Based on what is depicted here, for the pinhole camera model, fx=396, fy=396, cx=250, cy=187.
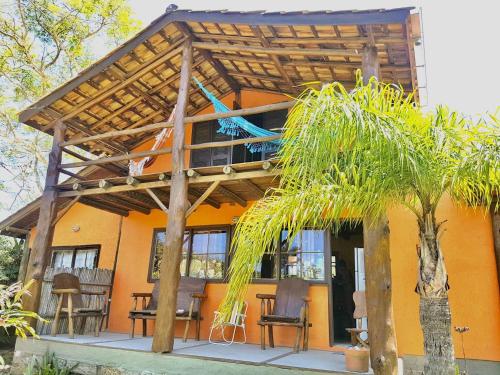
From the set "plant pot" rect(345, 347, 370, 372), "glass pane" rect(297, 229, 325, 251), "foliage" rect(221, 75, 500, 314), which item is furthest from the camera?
"glass pane" rect(297, 229, 325, 251)

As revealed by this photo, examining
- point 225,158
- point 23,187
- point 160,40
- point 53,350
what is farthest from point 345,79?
point 23,187

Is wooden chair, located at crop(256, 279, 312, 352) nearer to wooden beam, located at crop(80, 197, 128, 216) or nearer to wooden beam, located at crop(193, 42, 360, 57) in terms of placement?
wooden beam, located at crop(193, 42, 360, 57)

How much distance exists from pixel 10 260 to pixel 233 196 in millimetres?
6534

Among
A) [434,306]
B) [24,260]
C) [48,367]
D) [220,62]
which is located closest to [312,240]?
[434,306]

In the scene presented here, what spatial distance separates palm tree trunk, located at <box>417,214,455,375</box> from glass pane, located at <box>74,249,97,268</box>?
7.03 m

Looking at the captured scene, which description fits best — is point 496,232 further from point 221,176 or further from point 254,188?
point 221,176

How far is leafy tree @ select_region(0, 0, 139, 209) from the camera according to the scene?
11898 mm

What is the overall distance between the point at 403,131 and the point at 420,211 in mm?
792

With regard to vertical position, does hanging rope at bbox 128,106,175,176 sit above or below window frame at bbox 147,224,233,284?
above

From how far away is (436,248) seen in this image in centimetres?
338

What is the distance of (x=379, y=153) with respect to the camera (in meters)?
3.21

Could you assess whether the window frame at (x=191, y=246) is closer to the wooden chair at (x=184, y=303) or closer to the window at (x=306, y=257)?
the wooden chair at (x=184, y=303)

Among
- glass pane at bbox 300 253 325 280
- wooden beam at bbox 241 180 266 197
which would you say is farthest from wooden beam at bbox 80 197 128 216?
glass pane at bbox 300 253 325 280

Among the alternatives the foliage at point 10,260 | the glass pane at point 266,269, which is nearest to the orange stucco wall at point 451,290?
the glass pane at point 266,269
